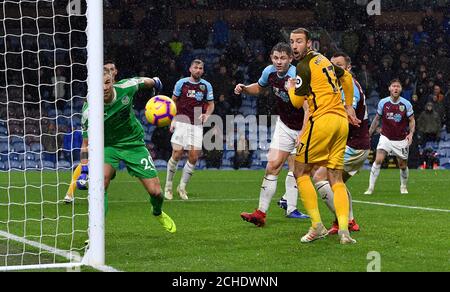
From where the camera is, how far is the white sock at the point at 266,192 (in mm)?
9844

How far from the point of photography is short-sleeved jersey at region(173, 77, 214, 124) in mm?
14766

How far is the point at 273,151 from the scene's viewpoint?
33.9 feet

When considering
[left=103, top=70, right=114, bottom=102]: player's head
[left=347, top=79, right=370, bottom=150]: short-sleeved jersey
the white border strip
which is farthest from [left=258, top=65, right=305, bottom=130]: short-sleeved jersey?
the white border strip

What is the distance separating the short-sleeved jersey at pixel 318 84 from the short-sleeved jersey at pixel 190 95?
6.58m

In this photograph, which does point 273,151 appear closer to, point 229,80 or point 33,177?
point 33,177

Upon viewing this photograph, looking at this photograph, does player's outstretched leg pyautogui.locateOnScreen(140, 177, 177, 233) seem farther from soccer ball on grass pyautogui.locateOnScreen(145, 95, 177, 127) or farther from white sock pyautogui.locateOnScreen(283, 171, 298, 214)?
white sock pyautogui.locateOnScreen(283, 171, 298, 214)

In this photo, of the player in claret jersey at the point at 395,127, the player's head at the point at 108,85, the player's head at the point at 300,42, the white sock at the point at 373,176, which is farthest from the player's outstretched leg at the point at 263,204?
the player in claret jersey at the point at 395,127

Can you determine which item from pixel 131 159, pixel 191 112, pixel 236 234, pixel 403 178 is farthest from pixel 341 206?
pixel 403 178

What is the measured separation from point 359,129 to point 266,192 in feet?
4.58

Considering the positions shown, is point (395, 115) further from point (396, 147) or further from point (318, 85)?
point (318, 85)

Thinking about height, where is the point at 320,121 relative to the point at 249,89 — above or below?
below

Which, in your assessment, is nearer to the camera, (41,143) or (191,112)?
(191,112)

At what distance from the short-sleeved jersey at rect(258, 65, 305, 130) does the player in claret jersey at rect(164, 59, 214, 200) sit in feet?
13.1

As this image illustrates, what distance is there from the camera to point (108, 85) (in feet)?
26.5
